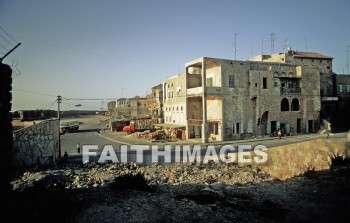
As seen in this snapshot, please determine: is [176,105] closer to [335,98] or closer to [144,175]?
[144,175]

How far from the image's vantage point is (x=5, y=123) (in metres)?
6.66

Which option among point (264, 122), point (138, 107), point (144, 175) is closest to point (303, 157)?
point (144, 175)

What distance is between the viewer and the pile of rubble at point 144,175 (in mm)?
11930

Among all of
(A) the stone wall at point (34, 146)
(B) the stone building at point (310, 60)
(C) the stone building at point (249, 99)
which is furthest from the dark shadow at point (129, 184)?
(B) the stone building at point (310, 60)

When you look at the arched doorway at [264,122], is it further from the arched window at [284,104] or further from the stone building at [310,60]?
the stone building at [310,60]

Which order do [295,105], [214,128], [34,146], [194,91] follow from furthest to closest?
1. [295,105]
2. [214,128]
3. [194,91]
4. [34,146]

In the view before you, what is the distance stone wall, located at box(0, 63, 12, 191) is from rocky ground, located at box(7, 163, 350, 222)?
82 centimetres

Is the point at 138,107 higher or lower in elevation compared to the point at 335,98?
lower

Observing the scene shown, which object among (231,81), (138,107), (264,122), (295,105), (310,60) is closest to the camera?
(231,81)

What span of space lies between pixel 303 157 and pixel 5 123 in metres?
18.9

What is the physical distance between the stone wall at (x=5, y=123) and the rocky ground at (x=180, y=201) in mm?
821

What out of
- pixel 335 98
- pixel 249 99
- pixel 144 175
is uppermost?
pixel 335 98

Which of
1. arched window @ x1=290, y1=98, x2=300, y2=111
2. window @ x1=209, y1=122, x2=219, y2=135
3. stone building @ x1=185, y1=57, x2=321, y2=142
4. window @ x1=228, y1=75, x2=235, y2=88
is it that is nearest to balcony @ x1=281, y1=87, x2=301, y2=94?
stone building @ x1=185, y1=57, x2=321, y2=142

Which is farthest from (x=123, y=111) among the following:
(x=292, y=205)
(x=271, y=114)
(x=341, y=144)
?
(x=292, y=205)
